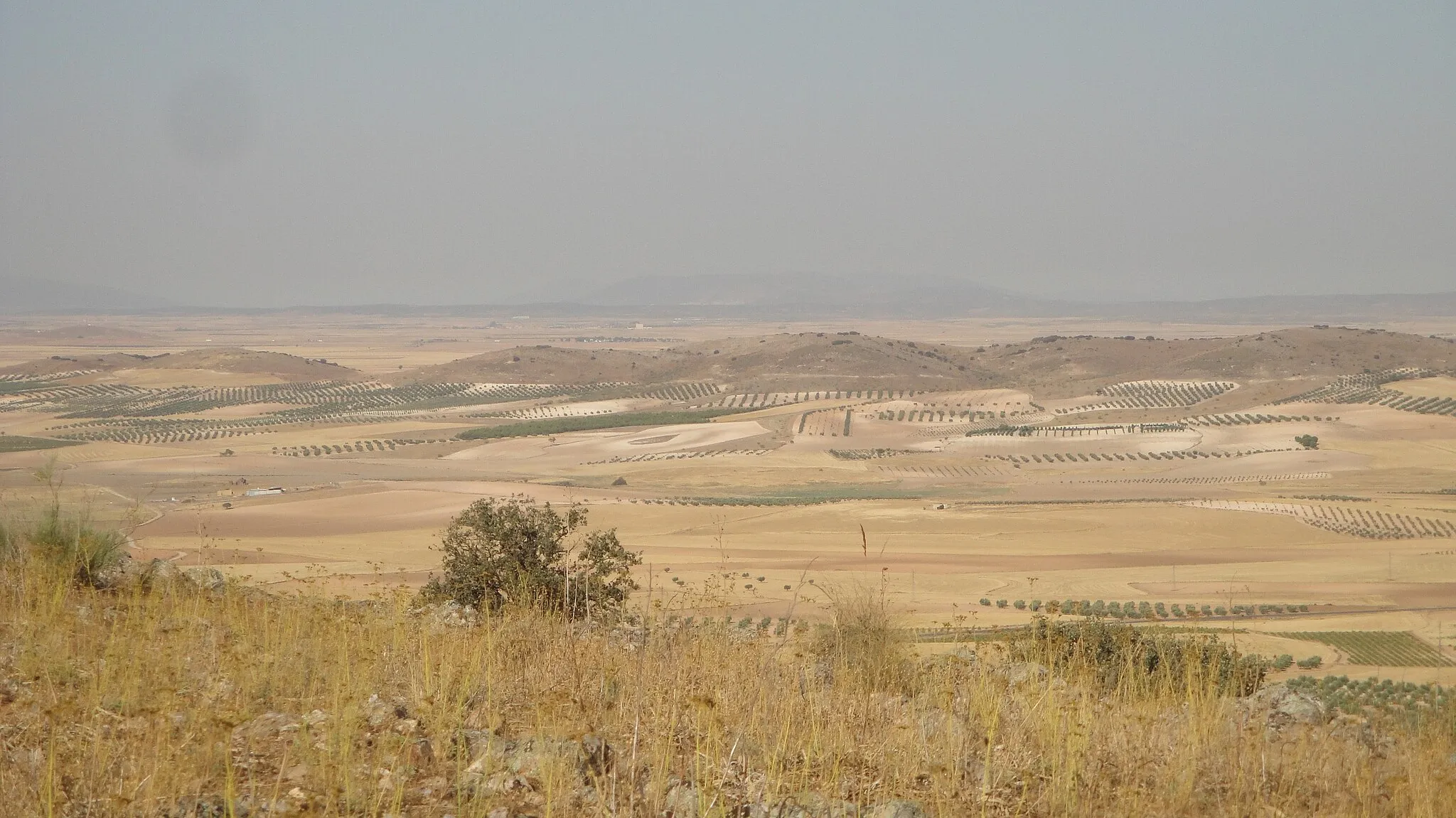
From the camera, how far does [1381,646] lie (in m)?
25.8

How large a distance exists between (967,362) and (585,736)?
5809 inches

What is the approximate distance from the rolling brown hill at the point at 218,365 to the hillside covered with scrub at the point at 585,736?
Result: 140 meters

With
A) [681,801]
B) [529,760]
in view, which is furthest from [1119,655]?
[529,760]

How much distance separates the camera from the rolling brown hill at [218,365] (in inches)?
5645

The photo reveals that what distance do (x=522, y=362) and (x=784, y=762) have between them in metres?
148

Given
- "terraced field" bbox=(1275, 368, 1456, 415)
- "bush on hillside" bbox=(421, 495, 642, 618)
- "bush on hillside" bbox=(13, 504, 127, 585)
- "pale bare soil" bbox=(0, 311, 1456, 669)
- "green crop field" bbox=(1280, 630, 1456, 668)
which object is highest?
"bush on hillside" bbox=(13, 504, 127, 585)

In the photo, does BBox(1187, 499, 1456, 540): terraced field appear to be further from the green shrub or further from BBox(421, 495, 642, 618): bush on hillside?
the green shrub

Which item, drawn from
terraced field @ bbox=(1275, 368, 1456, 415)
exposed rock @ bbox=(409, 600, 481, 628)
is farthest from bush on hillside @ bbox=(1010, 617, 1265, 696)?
terraced field @ bbox=(1275, 368, 1456, 415)

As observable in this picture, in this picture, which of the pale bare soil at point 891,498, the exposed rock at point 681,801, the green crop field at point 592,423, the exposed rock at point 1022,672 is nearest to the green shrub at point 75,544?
the pale bare soil at point 891,498

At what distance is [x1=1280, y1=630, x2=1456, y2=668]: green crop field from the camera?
23391 millimetres

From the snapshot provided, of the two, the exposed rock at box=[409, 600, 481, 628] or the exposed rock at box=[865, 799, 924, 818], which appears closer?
the exposed rock at box=[865, 799, 924, 818]

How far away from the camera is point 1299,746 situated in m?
5.73

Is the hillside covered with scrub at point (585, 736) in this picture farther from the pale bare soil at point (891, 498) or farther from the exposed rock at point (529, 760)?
the pale bare soil at point (891, 498)

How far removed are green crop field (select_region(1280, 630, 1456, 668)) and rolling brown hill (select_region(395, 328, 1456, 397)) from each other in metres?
92.1
